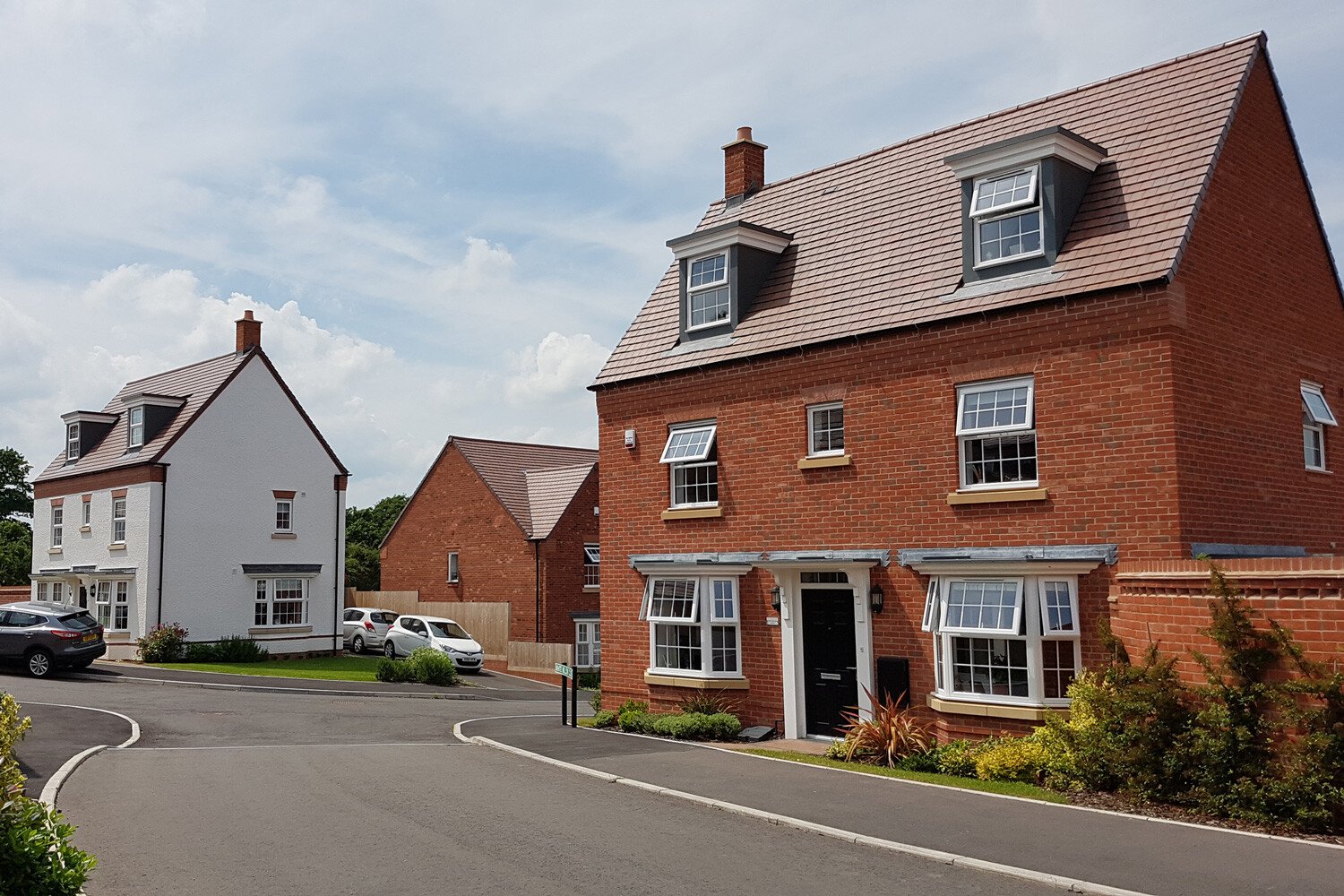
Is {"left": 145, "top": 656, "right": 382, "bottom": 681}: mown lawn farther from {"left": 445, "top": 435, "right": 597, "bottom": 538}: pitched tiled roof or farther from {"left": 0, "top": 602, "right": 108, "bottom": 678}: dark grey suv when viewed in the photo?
{"left": 445, "top": 435, "right": 597, "bottom": 538}: pitched tiled roof

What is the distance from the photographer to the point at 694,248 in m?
20.1

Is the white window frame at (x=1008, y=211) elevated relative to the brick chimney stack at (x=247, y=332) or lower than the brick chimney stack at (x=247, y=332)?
lower

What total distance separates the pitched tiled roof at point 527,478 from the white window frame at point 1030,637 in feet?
81.1

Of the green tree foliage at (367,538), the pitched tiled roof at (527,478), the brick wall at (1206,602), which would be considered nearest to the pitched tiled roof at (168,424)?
the pitched tiled roof at (527,478)

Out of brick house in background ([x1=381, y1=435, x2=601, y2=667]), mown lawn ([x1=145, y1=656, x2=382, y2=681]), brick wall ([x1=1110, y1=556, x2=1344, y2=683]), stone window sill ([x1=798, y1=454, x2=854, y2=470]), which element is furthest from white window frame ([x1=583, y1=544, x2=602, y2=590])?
brick wall ([x1=1110, y1=556, x2=1344, y2=683])

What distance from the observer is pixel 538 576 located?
38844 millimetres

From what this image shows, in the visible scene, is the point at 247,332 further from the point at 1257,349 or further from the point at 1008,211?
the point at 1257,349

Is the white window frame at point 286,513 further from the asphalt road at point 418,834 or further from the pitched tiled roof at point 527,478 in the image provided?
the asphalt road at point 418,834

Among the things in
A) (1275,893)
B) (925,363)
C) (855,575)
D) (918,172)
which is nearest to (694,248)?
(918,172)

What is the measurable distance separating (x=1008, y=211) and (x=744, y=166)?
27.4 feet

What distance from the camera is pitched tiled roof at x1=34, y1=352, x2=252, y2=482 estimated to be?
3616 centimetres

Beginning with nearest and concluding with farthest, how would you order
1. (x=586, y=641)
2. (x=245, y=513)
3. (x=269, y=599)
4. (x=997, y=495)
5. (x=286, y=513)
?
(x=997, y=495) → (x=245, y=513) → (x=269, y=599) → (x=286, y=513) → (x=586, y=641)

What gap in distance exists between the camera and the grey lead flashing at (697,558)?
18672mm

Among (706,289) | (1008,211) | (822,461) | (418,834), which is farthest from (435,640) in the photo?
(418,834)
